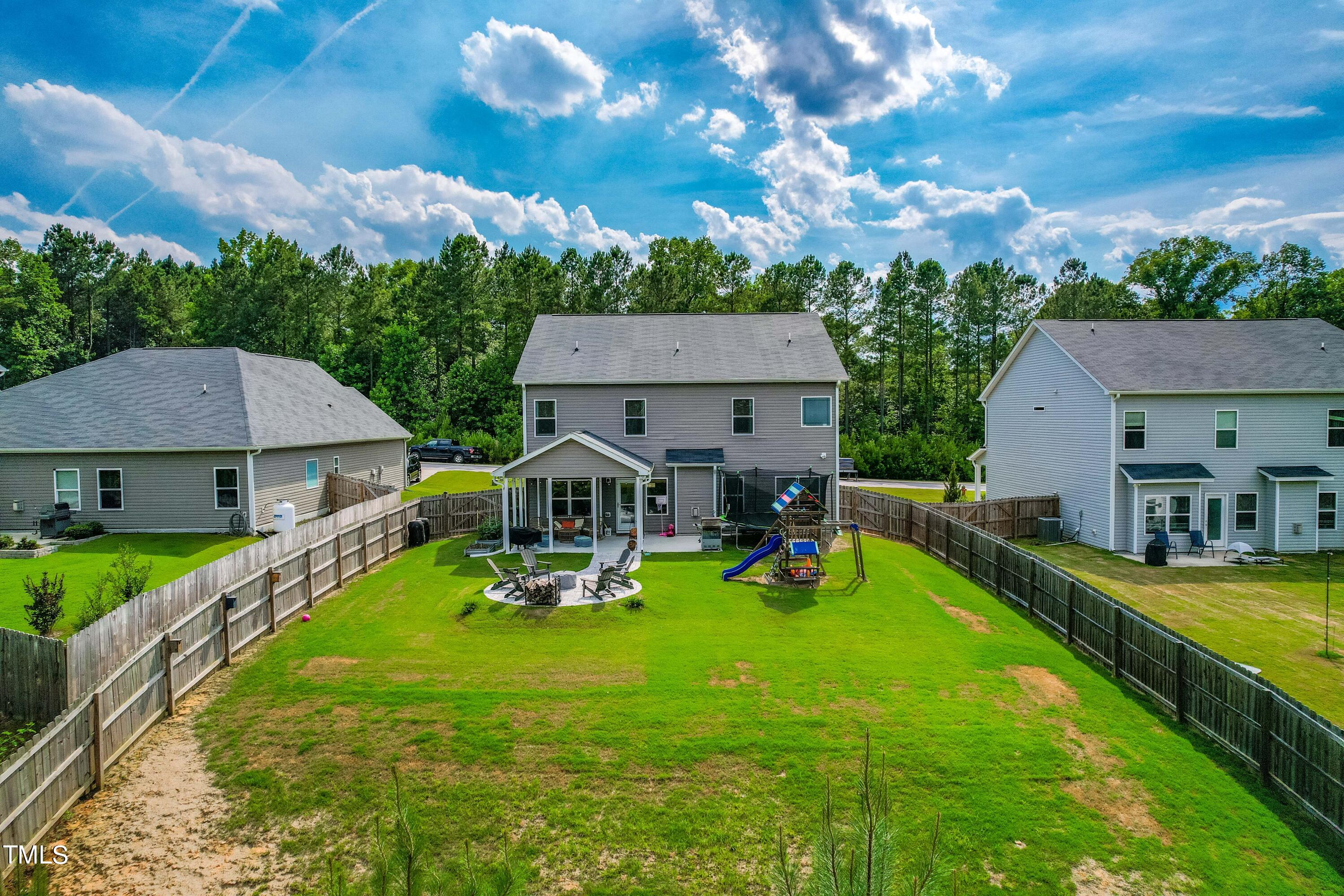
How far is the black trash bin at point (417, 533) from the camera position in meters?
20.9

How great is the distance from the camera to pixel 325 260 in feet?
189

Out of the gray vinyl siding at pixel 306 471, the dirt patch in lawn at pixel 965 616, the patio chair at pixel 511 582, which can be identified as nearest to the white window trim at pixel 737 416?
the dirt patch in lawn at pixel 965 616

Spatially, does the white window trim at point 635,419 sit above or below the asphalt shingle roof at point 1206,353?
below

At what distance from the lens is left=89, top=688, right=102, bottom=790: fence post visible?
7.85 meters

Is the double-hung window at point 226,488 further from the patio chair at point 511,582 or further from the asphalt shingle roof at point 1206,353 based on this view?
the asphalt shingle roof at point 1206,353

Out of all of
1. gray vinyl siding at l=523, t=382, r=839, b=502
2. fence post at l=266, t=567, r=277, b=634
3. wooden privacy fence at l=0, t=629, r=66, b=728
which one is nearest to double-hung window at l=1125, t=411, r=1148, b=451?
gray vinyl siding at l=523, t=382, r=839, b=502

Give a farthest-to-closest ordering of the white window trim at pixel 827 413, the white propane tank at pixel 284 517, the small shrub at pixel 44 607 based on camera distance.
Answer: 1. the white window trim at pixel 827 413
2. the white propane tank at pixel 284 517
3. the small shrub at pixel 44 607

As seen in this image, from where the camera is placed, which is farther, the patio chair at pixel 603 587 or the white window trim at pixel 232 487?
the white window trim at pixel 232 487

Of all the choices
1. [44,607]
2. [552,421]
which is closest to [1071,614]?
[552,421]

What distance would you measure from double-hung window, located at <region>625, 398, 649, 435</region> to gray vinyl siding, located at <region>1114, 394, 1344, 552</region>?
16.0 metres

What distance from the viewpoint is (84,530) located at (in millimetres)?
20875

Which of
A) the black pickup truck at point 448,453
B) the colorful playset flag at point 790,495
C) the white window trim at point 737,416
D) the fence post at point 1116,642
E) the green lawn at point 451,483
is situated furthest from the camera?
the black pickup truck at point 448,453

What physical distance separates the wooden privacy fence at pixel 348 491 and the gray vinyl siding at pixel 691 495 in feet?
33.4

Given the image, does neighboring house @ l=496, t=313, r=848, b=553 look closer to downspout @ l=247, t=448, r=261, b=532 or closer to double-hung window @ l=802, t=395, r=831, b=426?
double-hung window @ l=802, t=395, r=831, b=426
